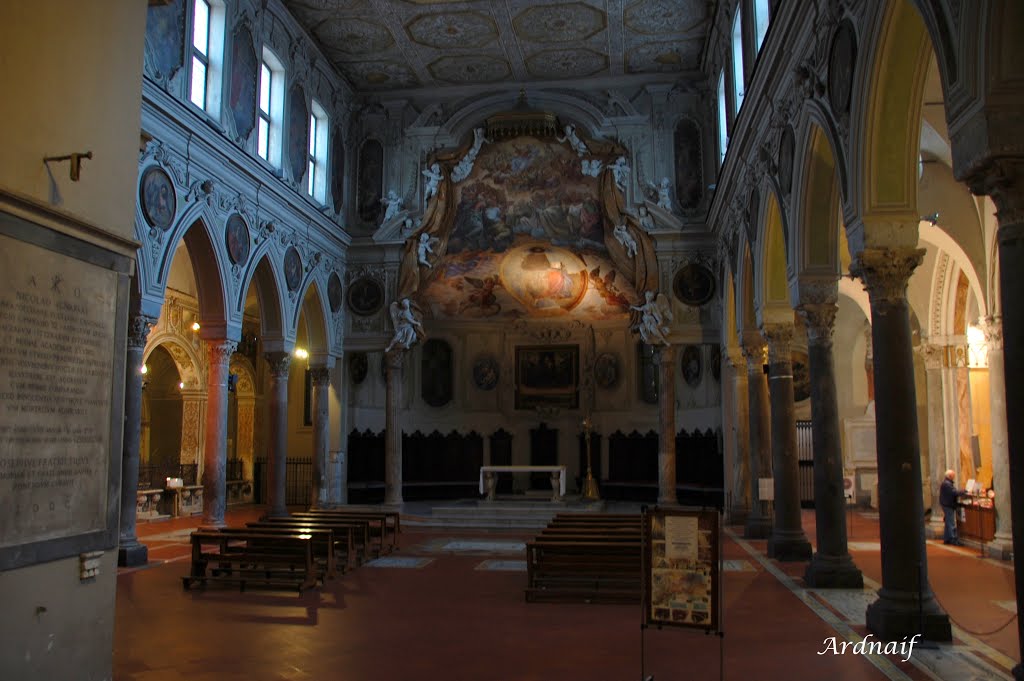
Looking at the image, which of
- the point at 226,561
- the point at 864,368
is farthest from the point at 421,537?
the point at 864,368

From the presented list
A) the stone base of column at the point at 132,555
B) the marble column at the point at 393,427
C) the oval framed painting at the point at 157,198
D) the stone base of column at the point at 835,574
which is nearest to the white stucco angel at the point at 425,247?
the marble column at the point at 393,427

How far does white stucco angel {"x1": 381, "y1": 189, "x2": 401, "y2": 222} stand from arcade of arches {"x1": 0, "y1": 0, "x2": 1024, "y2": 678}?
9 cm

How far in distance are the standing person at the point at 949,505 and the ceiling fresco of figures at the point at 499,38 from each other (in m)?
13.2

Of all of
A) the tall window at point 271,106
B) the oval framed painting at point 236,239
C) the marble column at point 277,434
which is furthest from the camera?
the marble column at point 277,434

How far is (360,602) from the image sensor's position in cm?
1125

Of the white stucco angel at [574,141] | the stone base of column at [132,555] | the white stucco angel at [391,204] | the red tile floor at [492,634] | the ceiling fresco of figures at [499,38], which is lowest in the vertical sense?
the red tile floor at [492,634]

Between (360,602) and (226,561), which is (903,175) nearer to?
(360,602)

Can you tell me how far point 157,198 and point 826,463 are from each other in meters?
12.9

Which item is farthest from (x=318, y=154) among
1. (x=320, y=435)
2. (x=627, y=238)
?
(x=627, y=238)

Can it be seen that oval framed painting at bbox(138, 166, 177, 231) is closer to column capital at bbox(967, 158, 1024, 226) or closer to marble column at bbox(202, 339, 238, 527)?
marble column at bbox(202, 339, 238, 527)

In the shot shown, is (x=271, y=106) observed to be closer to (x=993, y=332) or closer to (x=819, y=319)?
(x=819, y=319)

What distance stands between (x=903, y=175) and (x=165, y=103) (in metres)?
12.9

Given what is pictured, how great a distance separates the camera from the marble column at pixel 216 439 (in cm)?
1870

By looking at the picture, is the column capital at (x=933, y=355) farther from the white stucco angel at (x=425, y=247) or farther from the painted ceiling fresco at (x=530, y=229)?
the white stucco angel at (x=425, y=247)
